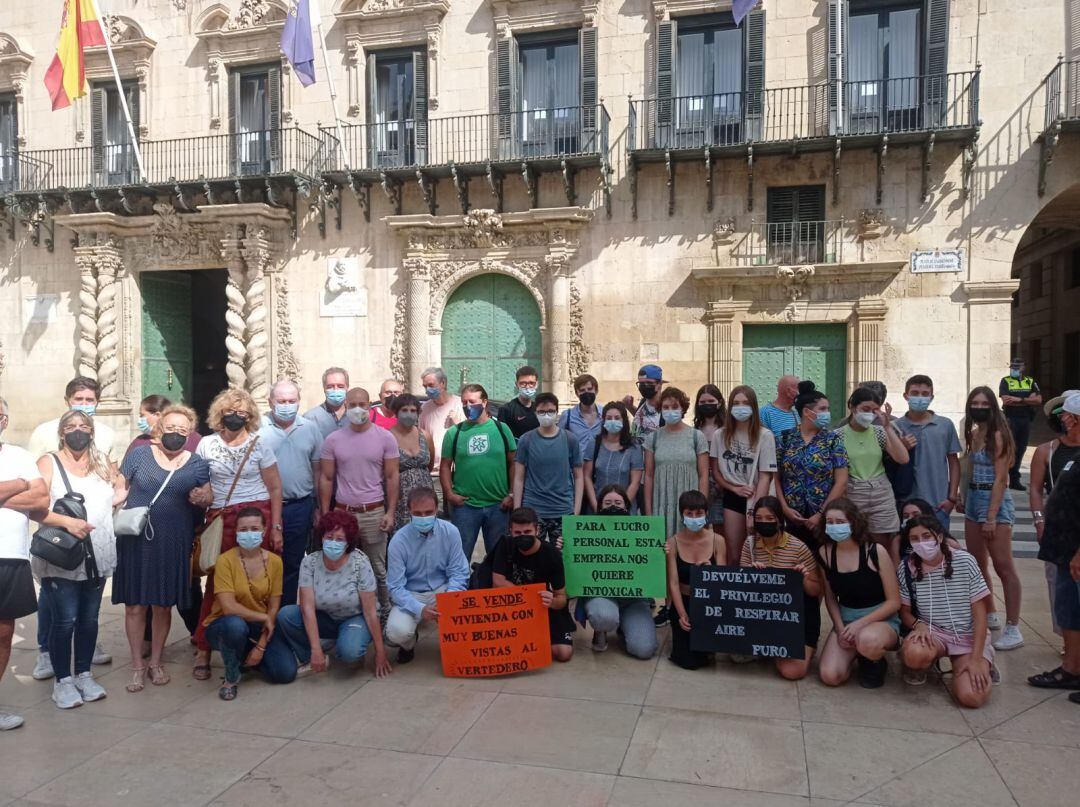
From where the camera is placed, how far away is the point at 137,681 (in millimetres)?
4879

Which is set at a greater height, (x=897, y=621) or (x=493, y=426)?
(x=493, y=426)

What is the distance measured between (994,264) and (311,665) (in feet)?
40.9

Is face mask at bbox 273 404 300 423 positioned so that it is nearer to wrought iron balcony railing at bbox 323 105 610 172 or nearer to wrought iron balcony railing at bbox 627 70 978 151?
wrought iron balcony railing at bbox 323 105 610 172

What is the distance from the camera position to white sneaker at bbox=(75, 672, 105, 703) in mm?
4676

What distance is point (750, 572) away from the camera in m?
5.09

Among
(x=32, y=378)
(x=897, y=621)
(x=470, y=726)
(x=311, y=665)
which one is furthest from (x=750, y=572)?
(x=32, y=378)

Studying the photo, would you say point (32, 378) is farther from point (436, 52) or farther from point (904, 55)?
point (904, 55)

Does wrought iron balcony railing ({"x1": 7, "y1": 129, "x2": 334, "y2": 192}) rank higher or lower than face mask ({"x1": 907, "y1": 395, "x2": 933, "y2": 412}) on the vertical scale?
higher

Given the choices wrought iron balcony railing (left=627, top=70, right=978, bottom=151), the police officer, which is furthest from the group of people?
wrought iron balcony railing (left=627, top=70, right=978, bottom=151)

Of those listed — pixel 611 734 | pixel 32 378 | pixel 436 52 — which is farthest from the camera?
pixel 32 378

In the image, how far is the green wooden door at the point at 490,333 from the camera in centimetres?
1494

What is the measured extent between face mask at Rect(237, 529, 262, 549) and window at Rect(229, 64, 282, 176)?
12349 millimetres

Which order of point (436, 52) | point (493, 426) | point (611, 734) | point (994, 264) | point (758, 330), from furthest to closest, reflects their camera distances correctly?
point (436, 52) → point (758, 330) → point (994, 264) → point (493, 426) → point (611, 734)

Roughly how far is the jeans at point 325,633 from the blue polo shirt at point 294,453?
0.95 metres
